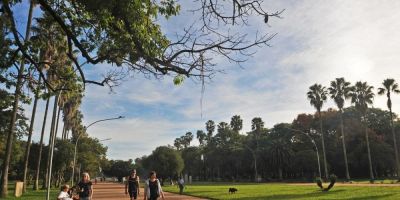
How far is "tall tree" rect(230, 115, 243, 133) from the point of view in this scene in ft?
375

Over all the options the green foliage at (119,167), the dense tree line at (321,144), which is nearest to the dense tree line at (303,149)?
the dense tree line at (321,144)

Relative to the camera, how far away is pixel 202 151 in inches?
4651

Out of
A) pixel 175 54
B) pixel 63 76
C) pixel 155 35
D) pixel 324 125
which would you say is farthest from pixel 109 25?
pixel 324 125

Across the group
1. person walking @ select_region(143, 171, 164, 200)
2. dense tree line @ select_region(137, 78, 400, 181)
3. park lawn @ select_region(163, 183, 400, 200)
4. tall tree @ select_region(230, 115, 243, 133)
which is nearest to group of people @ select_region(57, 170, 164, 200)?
person walking @ select_region(143, 171, 164, 200)

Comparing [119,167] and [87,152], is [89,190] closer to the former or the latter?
[87,152]

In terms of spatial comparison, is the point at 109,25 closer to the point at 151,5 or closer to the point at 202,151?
the point at 151,5

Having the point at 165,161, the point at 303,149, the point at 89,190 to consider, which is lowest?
the point at 89,190

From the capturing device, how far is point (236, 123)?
11444 cm

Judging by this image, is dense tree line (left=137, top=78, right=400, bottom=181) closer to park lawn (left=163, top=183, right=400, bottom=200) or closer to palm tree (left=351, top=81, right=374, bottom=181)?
palm tree (left=351, top=81, right=374, bottom=181)

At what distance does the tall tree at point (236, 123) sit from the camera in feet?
375

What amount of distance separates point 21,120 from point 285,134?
58519 mm

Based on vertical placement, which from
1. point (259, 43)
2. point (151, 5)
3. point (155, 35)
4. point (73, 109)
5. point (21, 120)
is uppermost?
point (73, 109)

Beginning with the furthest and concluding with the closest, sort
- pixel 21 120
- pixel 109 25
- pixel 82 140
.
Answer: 1. pixel 82 140
2. pixel 21 120
3. pixel 109 25

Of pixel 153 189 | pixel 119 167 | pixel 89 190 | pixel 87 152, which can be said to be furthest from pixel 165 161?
pixel 153 189
